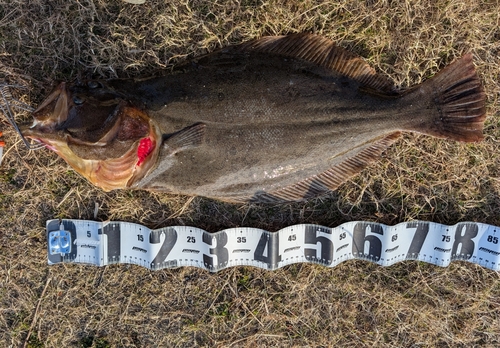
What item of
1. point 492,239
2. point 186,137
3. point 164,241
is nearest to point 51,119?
point 186,137

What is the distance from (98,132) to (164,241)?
1281mm

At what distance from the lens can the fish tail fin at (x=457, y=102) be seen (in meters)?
3.00

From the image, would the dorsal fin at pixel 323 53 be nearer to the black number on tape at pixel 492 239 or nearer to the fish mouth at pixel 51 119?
the fish mouth at pixel 51 119

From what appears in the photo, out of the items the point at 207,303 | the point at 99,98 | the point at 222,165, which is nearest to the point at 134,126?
the point at 99,98

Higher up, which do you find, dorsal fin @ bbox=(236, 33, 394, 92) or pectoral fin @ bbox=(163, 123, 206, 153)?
dorsal fin @ bbox=(236, 33, 394, 92)

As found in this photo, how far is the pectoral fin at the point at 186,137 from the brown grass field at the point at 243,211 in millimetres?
765

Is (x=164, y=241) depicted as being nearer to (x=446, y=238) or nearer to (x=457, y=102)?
(x=446, y=238)

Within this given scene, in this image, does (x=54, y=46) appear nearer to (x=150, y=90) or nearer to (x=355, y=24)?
(x=150, y=90)

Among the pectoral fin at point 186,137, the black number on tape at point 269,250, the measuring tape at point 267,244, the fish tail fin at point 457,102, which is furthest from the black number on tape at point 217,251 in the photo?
the fish tail fin at point 457,102

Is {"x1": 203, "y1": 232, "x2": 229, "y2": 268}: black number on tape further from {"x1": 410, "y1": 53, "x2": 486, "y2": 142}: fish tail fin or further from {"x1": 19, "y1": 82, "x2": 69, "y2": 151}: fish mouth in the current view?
{"x1": 410, "y1": 53, "x2": 486, "y2": 142}: fish tail fin

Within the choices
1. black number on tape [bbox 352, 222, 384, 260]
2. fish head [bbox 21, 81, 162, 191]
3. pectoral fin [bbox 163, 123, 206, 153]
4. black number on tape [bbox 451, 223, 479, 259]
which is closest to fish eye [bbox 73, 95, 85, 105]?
fish head [bbox 21, 81, 162, 191]

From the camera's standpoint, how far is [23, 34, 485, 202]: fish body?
2934 mm

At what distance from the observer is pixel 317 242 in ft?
11.5

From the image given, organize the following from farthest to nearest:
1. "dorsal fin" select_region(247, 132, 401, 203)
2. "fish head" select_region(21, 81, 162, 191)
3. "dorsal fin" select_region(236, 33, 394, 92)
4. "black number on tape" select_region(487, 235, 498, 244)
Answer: "black number on tape" select_region(487, 235, 498, 244) < "dorsal fin" select_region(247, 132, 401, 203) < "dorsal fin" select_region(236, 33, 394, 92) < "fish head" select_region(21, 81, 162, 191)
